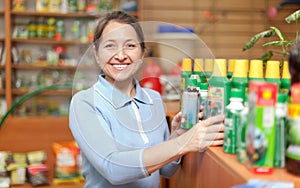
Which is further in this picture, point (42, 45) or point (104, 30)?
point (42, 45)

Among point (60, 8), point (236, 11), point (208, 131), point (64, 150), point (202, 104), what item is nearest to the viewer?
point (208, 131)

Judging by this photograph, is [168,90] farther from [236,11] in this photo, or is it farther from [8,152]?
[236,11]

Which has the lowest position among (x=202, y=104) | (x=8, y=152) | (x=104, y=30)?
(x=8, y=152)

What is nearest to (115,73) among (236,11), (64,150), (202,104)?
(202,104)

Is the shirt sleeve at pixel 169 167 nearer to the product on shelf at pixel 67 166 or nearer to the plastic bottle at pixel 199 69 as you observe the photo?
the plastic bottle at pixel 199 69

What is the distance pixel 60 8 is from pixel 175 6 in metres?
1.36

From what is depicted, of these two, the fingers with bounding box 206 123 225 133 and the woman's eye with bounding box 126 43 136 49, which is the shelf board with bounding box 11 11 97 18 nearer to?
the woman's eye with bounding box 126 43 136 49

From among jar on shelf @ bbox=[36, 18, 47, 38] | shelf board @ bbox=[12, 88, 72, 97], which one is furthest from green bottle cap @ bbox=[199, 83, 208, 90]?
jar on shelf @ bbox=[36, 18, 47, 38]

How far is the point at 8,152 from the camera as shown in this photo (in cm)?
220

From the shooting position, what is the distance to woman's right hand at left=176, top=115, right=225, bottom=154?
3.95ft

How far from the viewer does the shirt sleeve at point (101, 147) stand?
1277 mm

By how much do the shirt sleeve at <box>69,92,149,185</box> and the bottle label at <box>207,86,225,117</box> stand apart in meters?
0.25

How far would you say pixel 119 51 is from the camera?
140cm

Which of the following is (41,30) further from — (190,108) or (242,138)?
(242,138)
